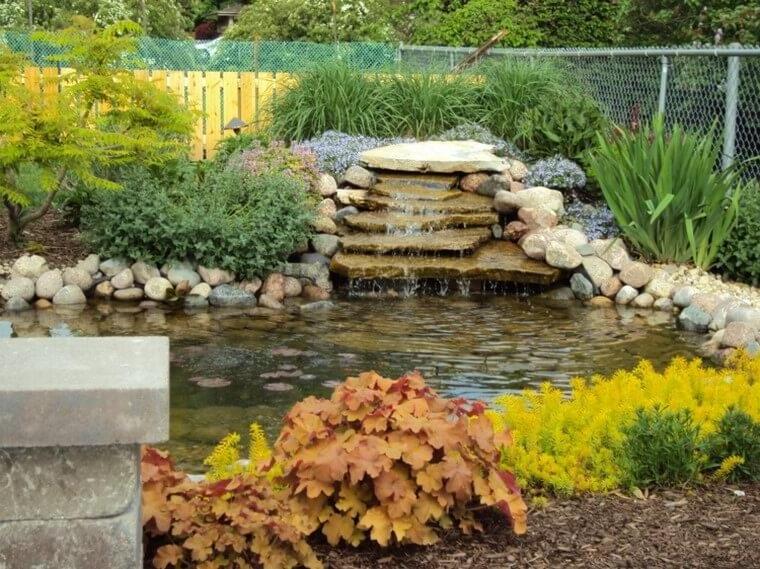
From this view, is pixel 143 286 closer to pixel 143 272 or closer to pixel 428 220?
pixel 143 272

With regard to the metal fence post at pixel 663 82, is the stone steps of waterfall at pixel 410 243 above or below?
below

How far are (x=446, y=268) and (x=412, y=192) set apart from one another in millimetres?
1700

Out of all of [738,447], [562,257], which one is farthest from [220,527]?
[562,257]

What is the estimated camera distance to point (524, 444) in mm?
4535

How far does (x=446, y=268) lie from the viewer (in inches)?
422

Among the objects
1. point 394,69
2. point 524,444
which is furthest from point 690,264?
point 524,444

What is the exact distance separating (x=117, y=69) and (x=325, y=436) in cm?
773

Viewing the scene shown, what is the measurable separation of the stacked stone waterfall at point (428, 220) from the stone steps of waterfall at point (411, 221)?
0.01 meters

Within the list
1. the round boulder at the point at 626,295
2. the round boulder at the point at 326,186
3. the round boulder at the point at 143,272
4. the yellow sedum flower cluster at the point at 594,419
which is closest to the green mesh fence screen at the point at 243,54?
the round boulder at the point at 326,186

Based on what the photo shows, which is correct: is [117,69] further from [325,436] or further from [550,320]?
[325,436]

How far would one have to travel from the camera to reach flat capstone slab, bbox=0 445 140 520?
2826 mm

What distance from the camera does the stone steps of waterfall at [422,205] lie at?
11797mm

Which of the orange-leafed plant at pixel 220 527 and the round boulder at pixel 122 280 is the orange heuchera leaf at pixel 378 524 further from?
the round boulder at pixel 122 280

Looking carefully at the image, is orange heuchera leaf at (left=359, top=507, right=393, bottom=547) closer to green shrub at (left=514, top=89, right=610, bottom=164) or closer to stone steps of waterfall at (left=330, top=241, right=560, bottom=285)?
stone steps of waterfall at (left=330, top=241, right=560, bottom=285)
